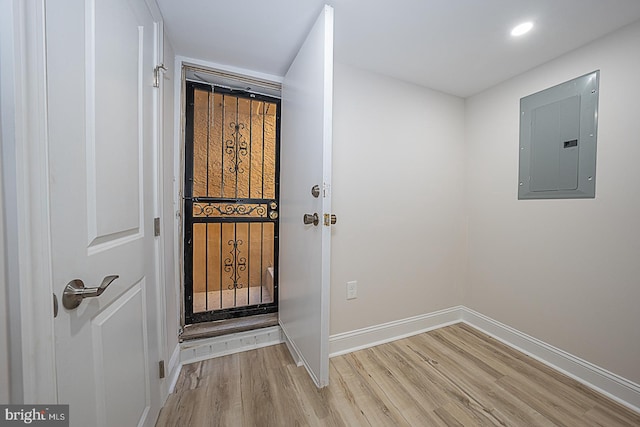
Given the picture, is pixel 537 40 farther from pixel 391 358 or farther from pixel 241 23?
pixel 391 358

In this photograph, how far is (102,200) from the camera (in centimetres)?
75

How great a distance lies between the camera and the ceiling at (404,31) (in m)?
1.22

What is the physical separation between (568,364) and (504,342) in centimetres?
38

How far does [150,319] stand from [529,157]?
2683 mm

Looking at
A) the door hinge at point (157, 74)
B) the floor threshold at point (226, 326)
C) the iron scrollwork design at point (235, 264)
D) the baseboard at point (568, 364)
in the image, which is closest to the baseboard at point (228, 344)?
the floor threshold at point (226, 326)

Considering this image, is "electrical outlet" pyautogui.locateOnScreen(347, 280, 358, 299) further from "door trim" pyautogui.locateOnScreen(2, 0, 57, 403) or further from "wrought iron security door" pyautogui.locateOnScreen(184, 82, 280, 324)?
"door trim" pyautogui.locateOnScreen(2, 0, 57, 403)

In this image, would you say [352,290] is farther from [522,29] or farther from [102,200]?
[522,29]

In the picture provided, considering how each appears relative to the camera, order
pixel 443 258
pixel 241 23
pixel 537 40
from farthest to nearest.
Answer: pixel 443 258 → pixel 537 40 → pixel 241 23

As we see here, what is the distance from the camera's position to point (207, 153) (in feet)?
5.92

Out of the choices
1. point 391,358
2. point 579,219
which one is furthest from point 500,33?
point 391,358

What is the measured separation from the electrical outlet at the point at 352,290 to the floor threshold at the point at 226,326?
26.1 inches

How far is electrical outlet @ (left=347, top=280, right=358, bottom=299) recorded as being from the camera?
1.78 metres

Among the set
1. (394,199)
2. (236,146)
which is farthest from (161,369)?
(394,199)

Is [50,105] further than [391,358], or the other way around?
[391,358]
